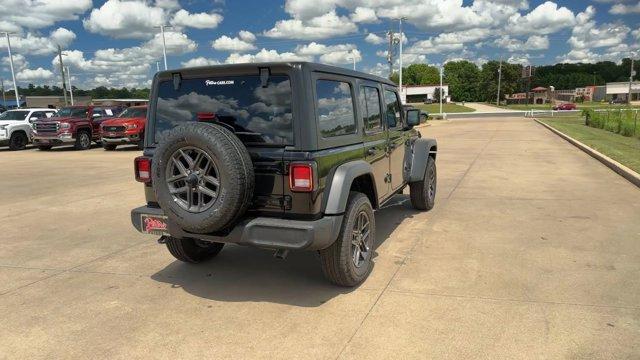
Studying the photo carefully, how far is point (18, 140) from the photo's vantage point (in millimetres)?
20484

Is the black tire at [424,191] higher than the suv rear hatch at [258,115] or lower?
lower

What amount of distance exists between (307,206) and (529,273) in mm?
2365

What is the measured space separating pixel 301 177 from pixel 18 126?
21.1 m

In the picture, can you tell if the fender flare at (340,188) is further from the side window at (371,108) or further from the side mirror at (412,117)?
the side mirror at (412,117)

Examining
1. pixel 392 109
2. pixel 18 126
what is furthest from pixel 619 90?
pixel 392 109

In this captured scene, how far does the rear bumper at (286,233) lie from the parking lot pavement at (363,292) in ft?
1.95

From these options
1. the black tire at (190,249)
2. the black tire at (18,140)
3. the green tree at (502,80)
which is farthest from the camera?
the green tree at (502,80)

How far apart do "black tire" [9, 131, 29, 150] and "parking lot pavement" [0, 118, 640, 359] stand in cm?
1518

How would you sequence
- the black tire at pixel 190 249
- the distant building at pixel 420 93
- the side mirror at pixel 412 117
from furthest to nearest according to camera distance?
the distant building at pixel 420 93
the side mirror at pixel 412 117
the black tire at pixel 190 249

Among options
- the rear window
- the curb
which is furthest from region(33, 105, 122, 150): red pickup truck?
the curb

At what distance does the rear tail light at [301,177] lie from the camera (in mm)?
3588

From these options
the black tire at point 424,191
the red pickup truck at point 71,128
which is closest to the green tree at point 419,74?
the red pickup truck at point 71,128

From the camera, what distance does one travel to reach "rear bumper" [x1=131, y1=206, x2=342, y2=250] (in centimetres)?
356

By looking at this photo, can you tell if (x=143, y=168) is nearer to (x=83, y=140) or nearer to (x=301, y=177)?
(x=301, y=177)
